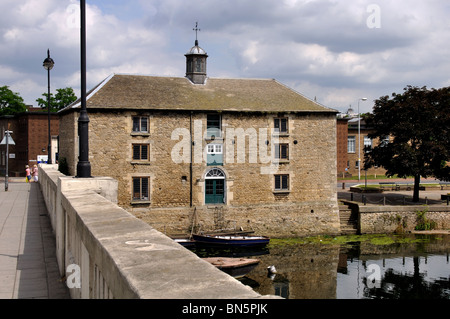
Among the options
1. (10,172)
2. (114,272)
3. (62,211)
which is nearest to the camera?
(114,272)

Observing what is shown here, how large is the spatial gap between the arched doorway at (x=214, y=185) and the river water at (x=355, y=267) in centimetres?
441

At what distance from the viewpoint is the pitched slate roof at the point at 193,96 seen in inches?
1324

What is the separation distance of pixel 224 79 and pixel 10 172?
3216 cm

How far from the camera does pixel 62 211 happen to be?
844 cm

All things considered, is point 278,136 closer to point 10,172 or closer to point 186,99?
point 186,99

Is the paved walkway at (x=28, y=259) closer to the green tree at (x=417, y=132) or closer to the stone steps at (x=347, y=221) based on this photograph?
the stone steps at (x=347, y=221)

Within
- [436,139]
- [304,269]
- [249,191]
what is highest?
[436,139]

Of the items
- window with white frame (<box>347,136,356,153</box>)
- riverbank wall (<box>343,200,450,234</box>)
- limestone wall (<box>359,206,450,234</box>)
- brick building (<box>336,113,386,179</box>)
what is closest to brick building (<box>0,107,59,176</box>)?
riverbank wall (<box>343,200,450,234</box>)

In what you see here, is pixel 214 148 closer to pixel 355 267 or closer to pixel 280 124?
pixel 280 124

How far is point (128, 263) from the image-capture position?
349cm

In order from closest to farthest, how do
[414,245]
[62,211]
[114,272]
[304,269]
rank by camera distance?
[114,272]
[62,211]
[304,269]
[414,245]

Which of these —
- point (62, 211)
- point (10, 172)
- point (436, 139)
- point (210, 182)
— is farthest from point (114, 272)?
point (10, 172)

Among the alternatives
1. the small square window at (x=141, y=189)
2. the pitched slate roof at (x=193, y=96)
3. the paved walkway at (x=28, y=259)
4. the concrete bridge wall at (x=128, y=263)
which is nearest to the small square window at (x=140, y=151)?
the small square window at (x=141, y=189)

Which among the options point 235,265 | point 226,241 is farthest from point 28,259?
point 226,241
